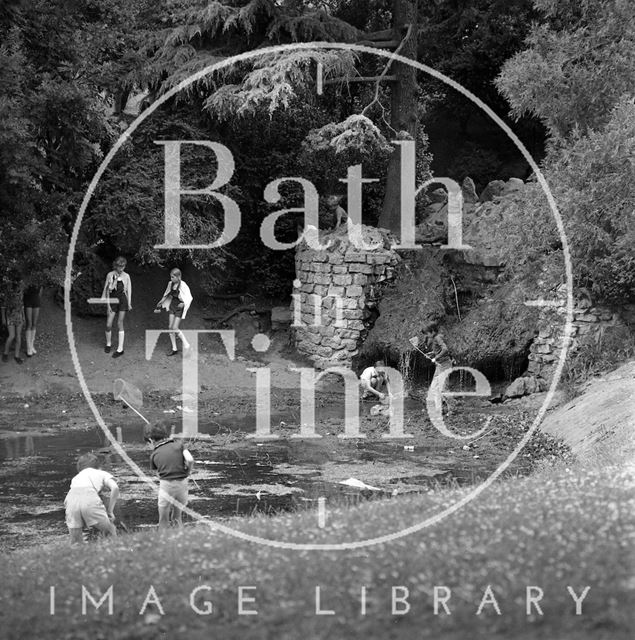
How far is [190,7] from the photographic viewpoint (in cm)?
2766

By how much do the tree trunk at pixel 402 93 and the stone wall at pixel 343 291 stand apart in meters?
1.77

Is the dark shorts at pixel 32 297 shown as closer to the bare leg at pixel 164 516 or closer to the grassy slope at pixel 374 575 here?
the bare leg at pixel 164 516

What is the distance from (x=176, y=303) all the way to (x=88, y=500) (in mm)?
14250

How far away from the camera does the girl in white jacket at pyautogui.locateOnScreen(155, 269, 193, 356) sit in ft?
85.0

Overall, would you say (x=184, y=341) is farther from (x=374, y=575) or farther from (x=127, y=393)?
(x=374, y=575)

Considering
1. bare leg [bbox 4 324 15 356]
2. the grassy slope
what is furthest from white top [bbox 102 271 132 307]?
the grassy slope

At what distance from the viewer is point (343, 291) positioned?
88.4 feet

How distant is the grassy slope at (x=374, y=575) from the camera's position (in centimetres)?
845

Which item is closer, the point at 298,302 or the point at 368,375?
the point at 368,375

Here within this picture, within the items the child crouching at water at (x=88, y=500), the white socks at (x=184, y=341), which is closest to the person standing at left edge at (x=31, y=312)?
the white socks at (x=184, y=341)

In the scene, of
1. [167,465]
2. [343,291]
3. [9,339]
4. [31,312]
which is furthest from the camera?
[343,291]

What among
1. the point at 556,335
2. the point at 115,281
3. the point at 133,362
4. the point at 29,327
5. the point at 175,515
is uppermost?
the point at 115,281

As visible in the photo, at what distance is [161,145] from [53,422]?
8847 millimetres

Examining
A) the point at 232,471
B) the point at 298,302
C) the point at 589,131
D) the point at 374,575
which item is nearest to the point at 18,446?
the point at 232,471
